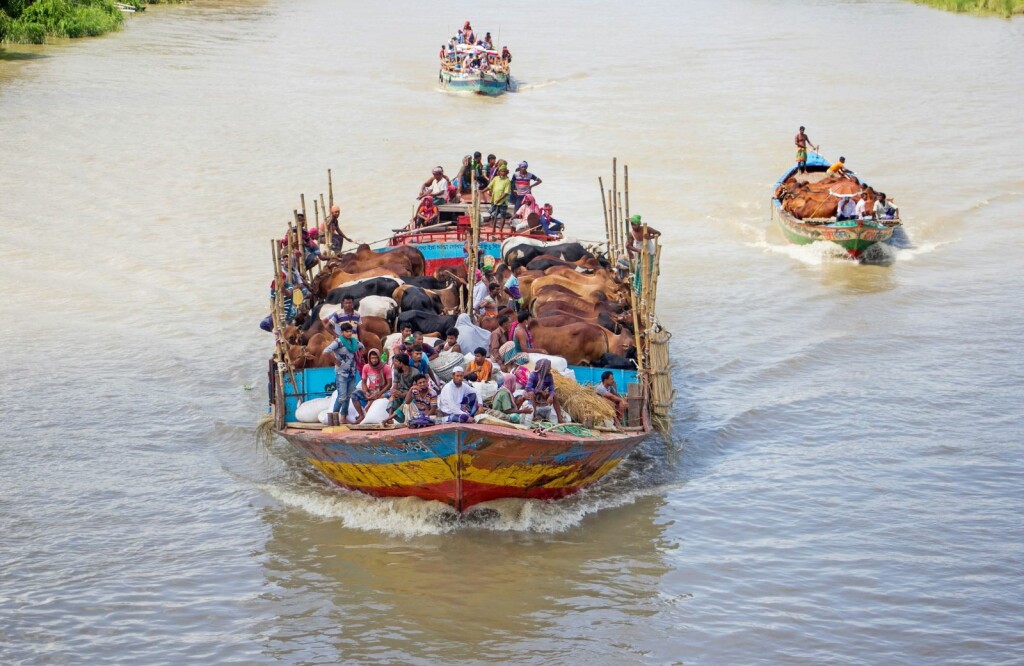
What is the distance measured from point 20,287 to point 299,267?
6.15 m

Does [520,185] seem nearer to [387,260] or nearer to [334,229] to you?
[334,229]

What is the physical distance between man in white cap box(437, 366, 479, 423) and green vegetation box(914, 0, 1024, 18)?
1837 inches

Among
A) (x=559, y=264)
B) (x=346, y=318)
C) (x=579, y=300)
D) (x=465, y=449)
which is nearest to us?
(x=465, y=449)

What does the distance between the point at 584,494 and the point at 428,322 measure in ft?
8.58

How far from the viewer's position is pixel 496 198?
19.7 m

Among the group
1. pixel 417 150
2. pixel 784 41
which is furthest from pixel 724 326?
pixel 784 41

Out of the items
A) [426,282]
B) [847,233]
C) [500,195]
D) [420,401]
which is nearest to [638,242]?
[426,282]

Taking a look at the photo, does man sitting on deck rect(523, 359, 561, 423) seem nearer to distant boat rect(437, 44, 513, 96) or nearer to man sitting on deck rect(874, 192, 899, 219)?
man sitting on deck rect(874, 192, 899, 219)

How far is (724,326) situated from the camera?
63.2ft

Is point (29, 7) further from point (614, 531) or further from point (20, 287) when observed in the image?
point (614, 531)

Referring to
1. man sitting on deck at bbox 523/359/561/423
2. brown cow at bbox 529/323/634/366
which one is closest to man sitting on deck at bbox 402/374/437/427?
man sitting on deck at bbox 523/359/561/423

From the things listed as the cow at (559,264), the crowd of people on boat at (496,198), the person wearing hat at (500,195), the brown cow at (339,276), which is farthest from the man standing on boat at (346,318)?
the person wearing hat at (500,195)

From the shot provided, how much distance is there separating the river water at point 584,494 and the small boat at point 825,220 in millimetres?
502

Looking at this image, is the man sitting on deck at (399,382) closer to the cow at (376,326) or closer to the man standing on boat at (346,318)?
the man standing on boat at (346,318)
